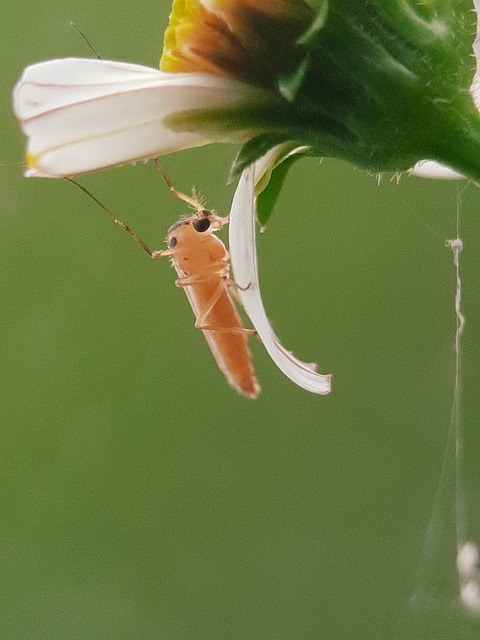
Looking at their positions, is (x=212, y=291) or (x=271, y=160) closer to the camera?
(x=271, y=160)

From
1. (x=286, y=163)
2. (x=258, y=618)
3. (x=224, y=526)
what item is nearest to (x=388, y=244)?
(x=224, y=526)

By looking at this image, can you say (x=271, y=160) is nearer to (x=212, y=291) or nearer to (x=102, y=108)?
(x=102, y=108)

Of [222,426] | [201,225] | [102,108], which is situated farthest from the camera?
[222,426]

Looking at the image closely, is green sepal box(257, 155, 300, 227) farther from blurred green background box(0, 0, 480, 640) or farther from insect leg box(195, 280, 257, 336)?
blurred green background box(0, 0, 480, 640)

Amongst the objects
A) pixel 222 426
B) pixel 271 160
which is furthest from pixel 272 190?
pixel 222 426

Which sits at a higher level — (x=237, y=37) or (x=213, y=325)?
(x=237, y=37)

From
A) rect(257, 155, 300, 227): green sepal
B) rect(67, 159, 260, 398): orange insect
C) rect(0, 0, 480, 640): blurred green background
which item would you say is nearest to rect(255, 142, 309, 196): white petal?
rect(257, 155, 300, 227): green sepal

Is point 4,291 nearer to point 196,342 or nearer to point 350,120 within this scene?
point 196,342

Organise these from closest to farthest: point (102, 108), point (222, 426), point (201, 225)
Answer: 1. point (102, 108)
2. point (201, 225)
3. point (222, 426)
